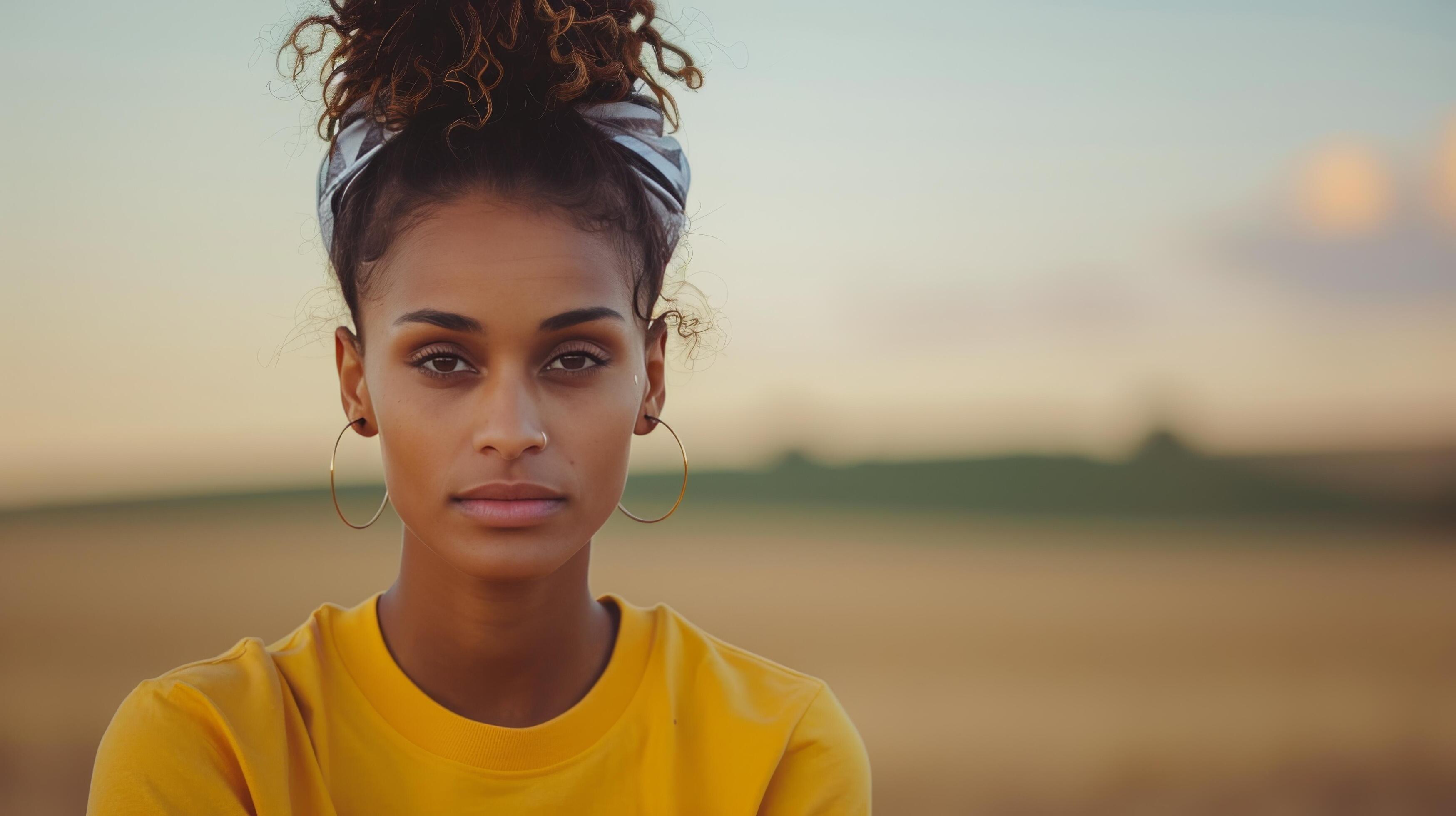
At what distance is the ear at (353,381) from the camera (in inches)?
95.0

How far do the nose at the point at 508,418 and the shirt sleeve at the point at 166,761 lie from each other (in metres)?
0.66

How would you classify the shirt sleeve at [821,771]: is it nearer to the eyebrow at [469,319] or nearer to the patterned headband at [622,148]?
the eyebrow at [469,319]

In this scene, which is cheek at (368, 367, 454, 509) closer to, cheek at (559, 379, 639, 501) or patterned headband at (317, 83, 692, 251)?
cheek at (559, 379, 639, 501)

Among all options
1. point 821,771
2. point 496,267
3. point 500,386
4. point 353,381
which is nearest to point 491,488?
point 500,386

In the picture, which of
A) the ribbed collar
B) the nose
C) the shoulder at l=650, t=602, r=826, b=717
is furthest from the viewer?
the shoulder at l=650, t=602, r=826, b=717

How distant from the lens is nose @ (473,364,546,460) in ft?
6.84

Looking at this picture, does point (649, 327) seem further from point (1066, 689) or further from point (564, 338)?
point (1066, 689)

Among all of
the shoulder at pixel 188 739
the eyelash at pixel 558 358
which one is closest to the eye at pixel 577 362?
the eyelash at pixel 558 358

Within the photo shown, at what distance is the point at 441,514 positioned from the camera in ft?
7.09

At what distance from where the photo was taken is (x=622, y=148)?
2434 mm

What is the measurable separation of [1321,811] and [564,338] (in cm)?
568

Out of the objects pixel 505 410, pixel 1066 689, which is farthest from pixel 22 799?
pixel 1066 689

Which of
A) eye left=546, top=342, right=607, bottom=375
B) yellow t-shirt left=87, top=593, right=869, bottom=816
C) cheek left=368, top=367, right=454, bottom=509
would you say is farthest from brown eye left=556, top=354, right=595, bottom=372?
yellow t-shirt left=87, top=593, right=869, bottom=816

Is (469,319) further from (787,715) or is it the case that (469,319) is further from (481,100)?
(787,715)
